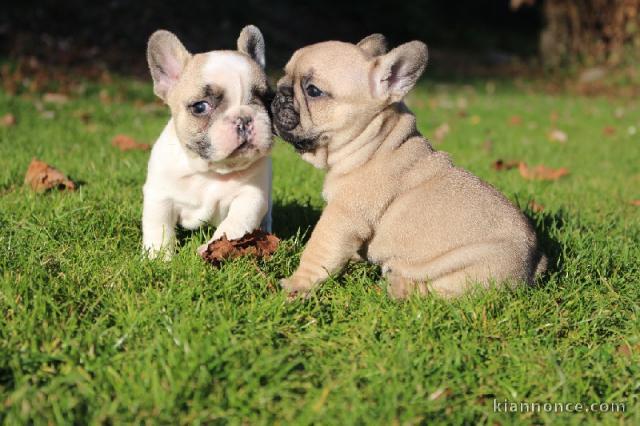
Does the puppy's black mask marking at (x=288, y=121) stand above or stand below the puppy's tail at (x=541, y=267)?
above

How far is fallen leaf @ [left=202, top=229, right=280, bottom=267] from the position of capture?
309cm

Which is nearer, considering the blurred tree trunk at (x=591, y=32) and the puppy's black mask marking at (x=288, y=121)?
the puppy's black mask marking at (x=288, y=121)

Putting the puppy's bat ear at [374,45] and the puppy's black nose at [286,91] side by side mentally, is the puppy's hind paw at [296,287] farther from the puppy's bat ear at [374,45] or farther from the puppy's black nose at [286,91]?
the puppy's bat ear at [374,45]

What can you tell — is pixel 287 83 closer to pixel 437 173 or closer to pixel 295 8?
pixel 437 173

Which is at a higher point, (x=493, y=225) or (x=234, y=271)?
(x=493, y=225)

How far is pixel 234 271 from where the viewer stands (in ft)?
9.75

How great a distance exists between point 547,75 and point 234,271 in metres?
14.2

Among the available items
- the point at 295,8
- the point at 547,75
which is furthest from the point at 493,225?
the point at 295,8

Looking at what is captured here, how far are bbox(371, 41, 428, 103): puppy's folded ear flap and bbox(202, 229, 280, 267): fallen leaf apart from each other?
886 millimetres

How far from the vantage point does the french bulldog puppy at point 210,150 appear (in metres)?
3.29

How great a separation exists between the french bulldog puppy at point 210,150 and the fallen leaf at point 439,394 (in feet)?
4.57

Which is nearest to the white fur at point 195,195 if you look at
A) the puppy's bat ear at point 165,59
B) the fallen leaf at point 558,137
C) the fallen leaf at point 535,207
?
the puppy's bat ear at point 165,59

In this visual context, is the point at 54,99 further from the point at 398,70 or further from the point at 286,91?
the point at 398,70

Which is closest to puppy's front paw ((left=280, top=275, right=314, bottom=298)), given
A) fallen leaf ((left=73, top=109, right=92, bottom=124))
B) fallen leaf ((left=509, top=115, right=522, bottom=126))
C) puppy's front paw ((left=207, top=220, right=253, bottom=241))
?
puppy's front paw ((left=207, top=220, right=253, bottom=241))
